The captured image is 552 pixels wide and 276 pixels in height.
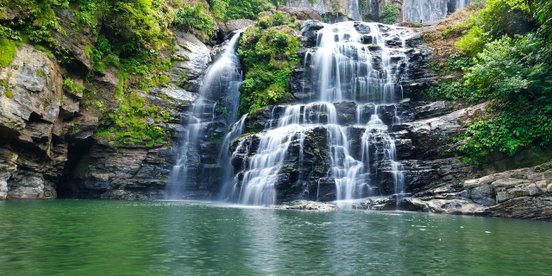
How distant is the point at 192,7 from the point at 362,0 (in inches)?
938

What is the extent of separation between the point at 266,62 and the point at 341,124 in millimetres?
8458

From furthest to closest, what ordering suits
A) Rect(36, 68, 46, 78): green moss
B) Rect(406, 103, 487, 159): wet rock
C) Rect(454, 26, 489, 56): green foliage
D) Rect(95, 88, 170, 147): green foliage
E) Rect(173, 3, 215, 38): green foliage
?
Rect(173, 3, 215, 38): green foliage
Rect(95, 88, 170, 147): green foliage
Rect(454, 26, 489, 56): green foliage
Rect(406, 103, 487, 159): wet rock
Rect(36, 68, 46, 78): green moss

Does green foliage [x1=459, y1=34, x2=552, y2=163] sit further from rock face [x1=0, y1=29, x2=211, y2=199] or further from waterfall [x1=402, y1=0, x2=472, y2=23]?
waterfall [x1=402, y1=0, x2=472, y2=23]

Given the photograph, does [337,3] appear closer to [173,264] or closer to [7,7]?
[7,7]

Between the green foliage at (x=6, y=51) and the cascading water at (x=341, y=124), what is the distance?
465 inches

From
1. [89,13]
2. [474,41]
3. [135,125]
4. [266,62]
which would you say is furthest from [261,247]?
[266,62]

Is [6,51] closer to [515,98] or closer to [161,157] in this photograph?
[161,157]

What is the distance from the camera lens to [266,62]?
29.1 m

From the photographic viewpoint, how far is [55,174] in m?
22.6

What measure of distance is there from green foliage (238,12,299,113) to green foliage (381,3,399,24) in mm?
20332

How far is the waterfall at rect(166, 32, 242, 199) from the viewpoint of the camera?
26016mm

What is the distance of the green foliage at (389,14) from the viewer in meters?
48.3

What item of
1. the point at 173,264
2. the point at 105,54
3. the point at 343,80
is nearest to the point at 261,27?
the point at 343,80

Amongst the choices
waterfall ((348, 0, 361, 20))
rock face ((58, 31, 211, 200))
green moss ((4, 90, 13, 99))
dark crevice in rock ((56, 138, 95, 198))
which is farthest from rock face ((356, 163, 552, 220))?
waterfall ((348, 0, 361, 20))
